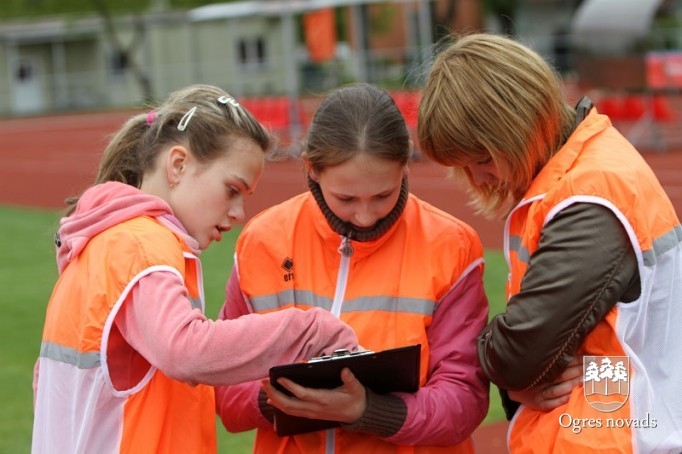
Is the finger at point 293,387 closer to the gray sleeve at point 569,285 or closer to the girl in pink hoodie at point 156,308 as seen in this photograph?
the girl in pink hoodie at point 156,308

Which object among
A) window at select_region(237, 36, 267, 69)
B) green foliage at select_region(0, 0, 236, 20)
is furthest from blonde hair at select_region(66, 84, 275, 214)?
window at select_region(237, 36, 267, 69)

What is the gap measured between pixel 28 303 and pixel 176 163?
6174 mm

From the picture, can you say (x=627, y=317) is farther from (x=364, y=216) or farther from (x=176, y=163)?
(x=176, y=163)

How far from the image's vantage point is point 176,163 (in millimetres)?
2598

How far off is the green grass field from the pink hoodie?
741mm

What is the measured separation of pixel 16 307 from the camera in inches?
324

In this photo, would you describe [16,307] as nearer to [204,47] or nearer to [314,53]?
[314,53]

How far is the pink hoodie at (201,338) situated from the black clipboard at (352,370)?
0.12 ft

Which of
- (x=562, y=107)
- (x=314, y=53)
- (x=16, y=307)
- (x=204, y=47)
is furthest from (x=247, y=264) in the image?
(x=204, y=47)

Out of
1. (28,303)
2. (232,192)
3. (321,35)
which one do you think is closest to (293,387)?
(232,192)

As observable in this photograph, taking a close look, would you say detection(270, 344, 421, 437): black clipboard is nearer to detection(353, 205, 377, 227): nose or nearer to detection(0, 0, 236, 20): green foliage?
detection(353, 205, 377, 227): nose

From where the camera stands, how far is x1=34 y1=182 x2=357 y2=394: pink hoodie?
7.29 ft

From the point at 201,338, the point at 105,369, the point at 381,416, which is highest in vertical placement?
the point at 201,338

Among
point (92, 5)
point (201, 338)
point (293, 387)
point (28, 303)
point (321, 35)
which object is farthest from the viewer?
point (92, 5)
